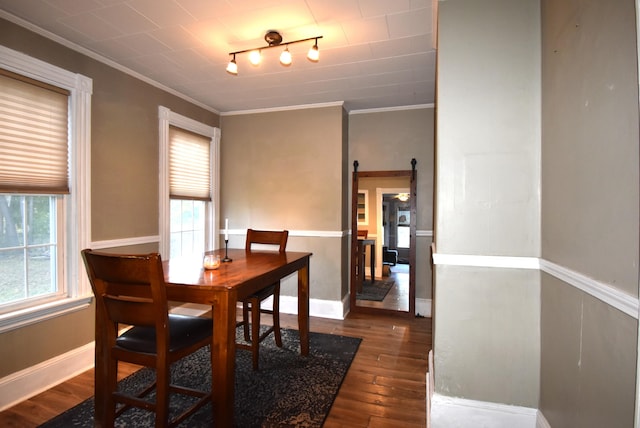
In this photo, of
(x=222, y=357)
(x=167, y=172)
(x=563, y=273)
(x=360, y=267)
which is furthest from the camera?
(x=360, y=267)

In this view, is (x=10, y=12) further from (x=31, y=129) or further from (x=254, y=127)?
(x=254, y=127)

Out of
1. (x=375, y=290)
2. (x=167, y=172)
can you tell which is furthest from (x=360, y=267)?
(x=167, y=172)

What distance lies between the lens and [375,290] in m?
4.95

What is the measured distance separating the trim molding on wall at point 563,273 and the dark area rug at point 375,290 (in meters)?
2.85

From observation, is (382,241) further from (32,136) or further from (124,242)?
(32,136)

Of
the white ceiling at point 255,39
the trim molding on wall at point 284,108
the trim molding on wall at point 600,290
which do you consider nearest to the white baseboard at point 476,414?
the trim molding on wall at point 600,290

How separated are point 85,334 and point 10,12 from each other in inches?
93.6

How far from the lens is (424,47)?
255 cm

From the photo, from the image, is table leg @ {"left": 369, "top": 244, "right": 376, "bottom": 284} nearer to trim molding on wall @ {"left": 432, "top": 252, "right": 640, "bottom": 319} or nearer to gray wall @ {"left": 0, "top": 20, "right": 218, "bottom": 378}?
gray wall @ {"left": 0, "top": 20, "right": 218, "bottom": 378}

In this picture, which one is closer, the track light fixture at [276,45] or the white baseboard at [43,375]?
the white baseboard at [43,375]

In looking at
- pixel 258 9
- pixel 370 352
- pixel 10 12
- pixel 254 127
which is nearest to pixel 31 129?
pixel 10 12

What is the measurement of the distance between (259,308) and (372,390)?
1.03m

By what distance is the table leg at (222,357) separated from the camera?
1.62m

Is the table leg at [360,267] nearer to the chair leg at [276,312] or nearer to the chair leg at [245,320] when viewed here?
the chair leg at [276,312]
